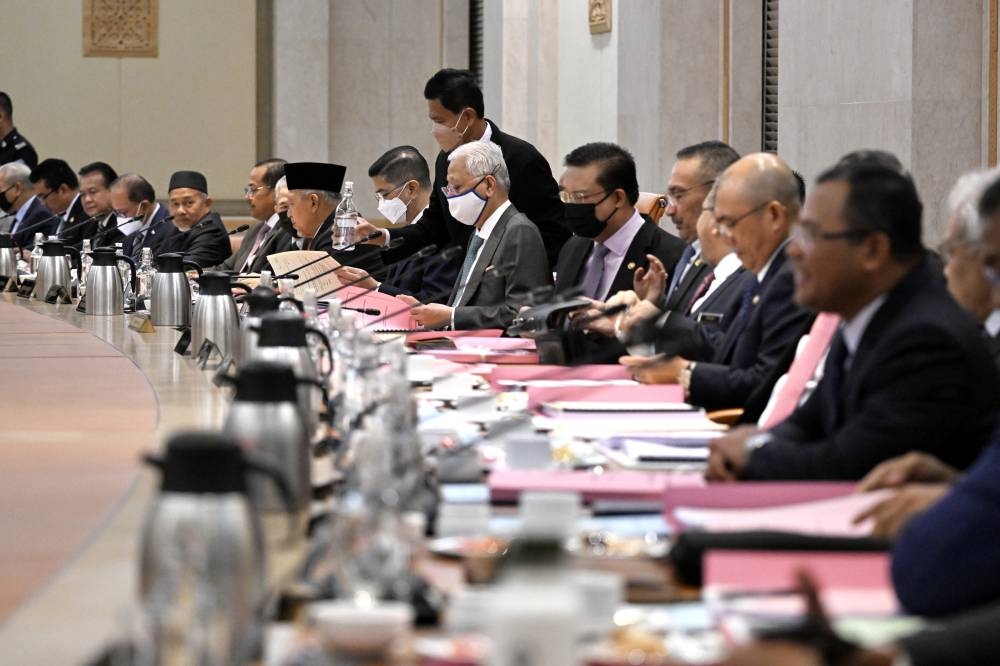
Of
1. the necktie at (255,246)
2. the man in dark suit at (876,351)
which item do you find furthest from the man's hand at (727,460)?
the necktie at (255,246)

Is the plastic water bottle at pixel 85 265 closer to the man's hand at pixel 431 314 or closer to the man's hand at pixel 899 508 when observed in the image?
the man's hand at pixel 431 314

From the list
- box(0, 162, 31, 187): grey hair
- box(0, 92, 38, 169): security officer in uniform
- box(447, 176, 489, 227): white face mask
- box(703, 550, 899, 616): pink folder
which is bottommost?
box(703, 550, 899, 616): pink folder

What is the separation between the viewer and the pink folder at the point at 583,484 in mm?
2418

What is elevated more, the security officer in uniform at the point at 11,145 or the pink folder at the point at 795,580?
the security officer in uniform at the point at 11,145

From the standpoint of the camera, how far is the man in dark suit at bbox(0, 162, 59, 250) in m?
10.3

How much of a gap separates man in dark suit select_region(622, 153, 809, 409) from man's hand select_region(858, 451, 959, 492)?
1.33 meters

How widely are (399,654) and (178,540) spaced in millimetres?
246

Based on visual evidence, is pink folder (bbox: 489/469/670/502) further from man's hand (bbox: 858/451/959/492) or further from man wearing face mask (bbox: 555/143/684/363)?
man wearing face mask (bbox: 555/143/684/363)

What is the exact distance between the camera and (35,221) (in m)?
10.4

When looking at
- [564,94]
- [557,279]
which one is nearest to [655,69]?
[564,94]

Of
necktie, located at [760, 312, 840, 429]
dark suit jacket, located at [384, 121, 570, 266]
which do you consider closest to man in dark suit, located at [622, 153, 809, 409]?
necktie, located at [760, 312, 840, 429]

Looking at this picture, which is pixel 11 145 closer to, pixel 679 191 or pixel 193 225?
pixel 193 225

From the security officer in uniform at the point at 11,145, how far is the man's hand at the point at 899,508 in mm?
10423

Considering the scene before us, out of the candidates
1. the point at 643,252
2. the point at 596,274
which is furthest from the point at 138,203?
the point at 643,252
